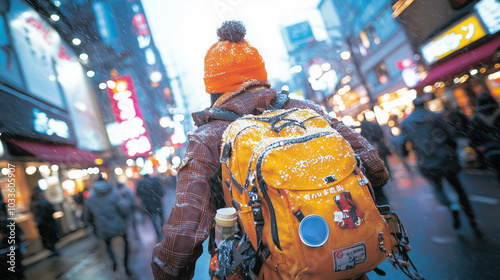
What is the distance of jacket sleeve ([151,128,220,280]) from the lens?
1.31 metres

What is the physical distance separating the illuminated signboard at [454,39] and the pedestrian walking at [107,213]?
44.6 feet

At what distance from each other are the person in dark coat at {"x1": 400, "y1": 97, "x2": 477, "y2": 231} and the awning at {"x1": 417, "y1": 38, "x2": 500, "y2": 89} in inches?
287

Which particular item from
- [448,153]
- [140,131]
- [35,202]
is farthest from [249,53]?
[140,131]

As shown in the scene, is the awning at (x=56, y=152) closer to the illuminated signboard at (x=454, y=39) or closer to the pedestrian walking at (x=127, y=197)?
the pedestrian walking at (x=127, y=197)

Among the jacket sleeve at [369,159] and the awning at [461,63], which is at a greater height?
the awning at [461,63]

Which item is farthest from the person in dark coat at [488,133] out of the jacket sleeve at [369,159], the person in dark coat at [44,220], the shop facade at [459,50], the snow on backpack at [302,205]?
the person in dark coat at [44,220]

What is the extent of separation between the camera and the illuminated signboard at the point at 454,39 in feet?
31.2

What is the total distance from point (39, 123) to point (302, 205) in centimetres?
1233

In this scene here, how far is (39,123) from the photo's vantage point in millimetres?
9820

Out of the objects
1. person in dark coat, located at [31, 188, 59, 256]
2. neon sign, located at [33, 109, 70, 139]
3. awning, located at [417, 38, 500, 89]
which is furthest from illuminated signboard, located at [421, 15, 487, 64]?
neon sign, located at [33, 109, 70, 139]

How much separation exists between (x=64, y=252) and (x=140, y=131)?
1066cm

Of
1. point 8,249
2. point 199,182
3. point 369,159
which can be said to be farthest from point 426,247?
point 8,249

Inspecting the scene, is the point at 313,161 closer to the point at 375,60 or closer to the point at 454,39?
the point at 454,39

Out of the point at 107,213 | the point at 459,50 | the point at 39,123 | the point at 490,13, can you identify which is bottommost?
the point at 107,213
